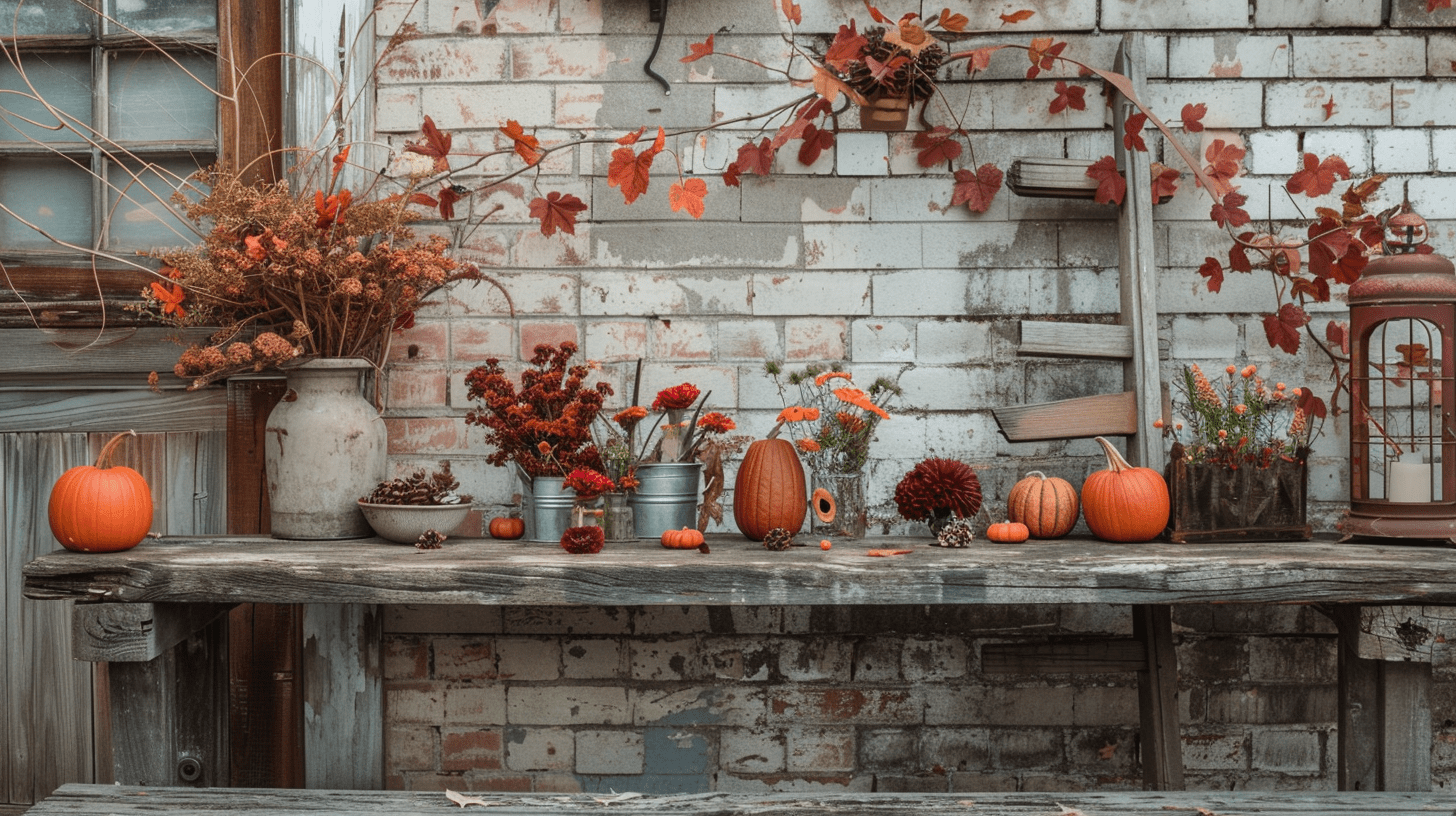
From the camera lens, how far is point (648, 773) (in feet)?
7.41

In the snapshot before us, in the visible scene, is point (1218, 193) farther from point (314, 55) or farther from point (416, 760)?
point (416, 760)

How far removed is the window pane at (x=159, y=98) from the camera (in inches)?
91.0

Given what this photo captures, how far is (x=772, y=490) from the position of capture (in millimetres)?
1931

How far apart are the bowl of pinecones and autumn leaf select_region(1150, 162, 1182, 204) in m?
1.64

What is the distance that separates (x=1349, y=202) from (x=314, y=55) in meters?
2.26

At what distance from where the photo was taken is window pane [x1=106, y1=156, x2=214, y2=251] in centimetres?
231

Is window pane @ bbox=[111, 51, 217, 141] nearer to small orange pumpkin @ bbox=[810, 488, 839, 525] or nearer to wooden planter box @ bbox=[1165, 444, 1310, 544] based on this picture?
small orange pumpkin @ bbox=[810, 488, 839, 525]

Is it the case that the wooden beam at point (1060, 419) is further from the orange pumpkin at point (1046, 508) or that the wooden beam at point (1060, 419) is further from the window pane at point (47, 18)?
the window pane at point (47, 18)

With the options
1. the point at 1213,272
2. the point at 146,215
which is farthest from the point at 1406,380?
the point at 146,215

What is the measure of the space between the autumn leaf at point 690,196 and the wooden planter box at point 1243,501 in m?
1.11

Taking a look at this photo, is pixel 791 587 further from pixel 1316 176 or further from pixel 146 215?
pixel 146 215

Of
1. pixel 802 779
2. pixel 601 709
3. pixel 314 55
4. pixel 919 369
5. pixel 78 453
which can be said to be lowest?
pixel 802 779

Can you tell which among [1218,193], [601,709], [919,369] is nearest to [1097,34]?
[1218,193]

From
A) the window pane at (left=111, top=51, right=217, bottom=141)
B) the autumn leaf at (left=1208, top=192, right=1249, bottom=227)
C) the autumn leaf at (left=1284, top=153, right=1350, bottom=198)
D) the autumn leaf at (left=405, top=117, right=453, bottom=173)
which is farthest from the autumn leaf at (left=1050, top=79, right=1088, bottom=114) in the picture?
the window pane at (left=111, top=51, right=217, bottom=141)
